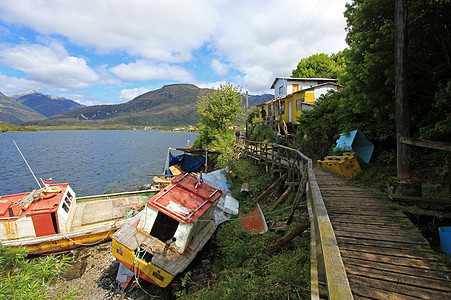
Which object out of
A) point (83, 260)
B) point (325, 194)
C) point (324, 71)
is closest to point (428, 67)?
point (325, 194)

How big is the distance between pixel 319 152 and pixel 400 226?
10473 millimetres

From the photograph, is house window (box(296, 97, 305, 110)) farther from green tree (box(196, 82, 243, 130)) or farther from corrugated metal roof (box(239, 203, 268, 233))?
corrugated metal roof (box(239, 203, 268, 233))

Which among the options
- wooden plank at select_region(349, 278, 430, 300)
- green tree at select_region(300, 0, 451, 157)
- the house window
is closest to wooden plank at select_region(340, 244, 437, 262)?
wooden plank at select_region(349, 278, 430, 300)

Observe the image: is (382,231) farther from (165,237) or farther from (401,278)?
(165,237)

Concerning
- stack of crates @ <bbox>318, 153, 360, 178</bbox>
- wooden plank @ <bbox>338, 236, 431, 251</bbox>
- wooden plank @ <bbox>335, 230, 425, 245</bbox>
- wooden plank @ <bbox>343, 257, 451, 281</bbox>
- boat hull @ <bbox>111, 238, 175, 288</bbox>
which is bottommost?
boat hull @ <bbox>111, 238, 175, 288</bbox>

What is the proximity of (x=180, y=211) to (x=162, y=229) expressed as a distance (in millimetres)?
2048

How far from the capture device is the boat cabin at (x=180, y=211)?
8523 mm

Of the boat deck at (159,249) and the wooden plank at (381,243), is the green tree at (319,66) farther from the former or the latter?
the wooden plank at (381,243)

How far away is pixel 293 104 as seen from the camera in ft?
79.6

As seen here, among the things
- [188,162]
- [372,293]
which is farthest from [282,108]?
[372,293]

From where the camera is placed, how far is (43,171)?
3253 cm

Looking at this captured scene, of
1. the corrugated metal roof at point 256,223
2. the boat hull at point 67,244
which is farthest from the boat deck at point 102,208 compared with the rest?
the corrugated metal roof at point 256,223

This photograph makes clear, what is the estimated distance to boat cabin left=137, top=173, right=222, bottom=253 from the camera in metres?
8.52

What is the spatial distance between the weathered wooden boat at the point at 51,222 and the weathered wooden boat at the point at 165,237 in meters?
4.20
